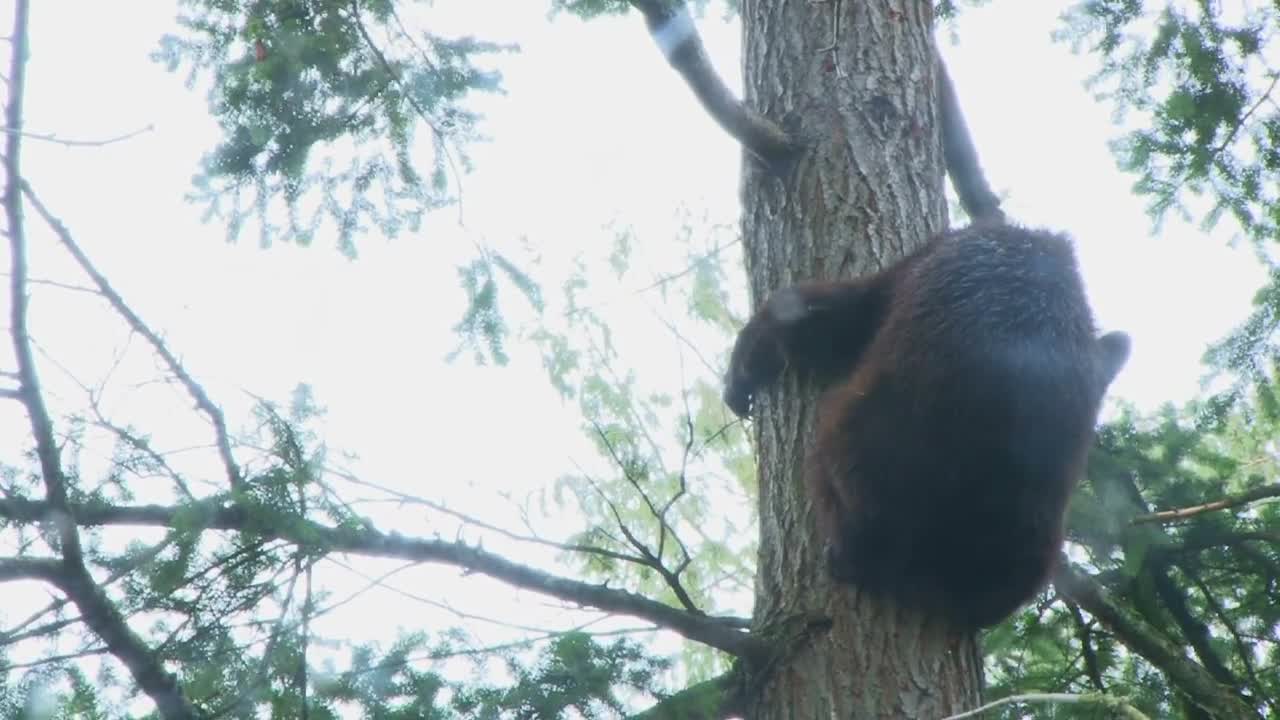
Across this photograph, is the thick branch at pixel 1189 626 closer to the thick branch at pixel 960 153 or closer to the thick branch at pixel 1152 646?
the thick branch at pixel 1152 646

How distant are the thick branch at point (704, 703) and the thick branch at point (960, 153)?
2228mm

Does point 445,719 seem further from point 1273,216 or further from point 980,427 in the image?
point 1273,216

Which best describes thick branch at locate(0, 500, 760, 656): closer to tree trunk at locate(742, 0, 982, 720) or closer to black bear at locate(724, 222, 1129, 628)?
tree trunk at locate(742, 0, 982, 720)

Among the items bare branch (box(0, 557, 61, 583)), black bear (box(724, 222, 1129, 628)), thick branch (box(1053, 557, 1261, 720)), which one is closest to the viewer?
bare branch (box(0, 557, 61, 583))

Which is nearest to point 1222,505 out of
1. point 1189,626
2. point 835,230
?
point 1189,626

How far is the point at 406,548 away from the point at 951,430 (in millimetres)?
1470

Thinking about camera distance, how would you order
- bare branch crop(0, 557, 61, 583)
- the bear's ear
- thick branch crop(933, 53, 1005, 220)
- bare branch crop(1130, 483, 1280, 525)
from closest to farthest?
bare branch crop(0, 557, 61, 583), bare branch crop(1130, 483, 1280, 525), the bear's ear, thick branch crop(933, 53, 1005, 220)

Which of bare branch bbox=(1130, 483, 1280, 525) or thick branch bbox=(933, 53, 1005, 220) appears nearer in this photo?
bare branch bbox=(1130, 483, 1280, 525)

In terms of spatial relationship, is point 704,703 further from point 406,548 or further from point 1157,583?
point 1157,583

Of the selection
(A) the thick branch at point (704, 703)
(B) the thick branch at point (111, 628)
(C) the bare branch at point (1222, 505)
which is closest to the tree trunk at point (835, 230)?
(A) the thick branch at point (704, 703)

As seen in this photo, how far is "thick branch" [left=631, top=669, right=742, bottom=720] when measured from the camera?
2.98m

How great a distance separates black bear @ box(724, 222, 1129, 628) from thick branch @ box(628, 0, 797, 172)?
2.09 ft

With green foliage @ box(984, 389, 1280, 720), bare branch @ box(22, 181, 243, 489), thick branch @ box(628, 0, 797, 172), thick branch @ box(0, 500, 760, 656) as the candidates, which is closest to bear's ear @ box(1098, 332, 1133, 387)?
green foliage @ box(984, 389, 1280, 720)

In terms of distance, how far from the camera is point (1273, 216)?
17.4 ft
